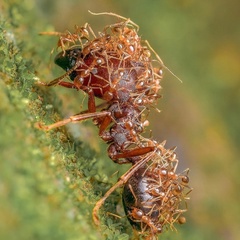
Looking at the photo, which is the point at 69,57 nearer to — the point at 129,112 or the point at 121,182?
the point at 129,112

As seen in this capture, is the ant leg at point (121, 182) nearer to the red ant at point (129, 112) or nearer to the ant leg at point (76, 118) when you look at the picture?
the red ant at point (129, 112)

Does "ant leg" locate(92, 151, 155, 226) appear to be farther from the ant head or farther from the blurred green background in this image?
the ant head

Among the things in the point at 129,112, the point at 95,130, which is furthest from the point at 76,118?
the point at 95,130

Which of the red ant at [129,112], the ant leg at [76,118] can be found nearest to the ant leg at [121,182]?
the red ant at [129,112]

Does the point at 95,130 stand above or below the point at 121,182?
below

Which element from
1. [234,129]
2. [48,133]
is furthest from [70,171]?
[234,129]

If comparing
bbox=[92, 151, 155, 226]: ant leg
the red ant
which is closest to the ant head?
the red ant
